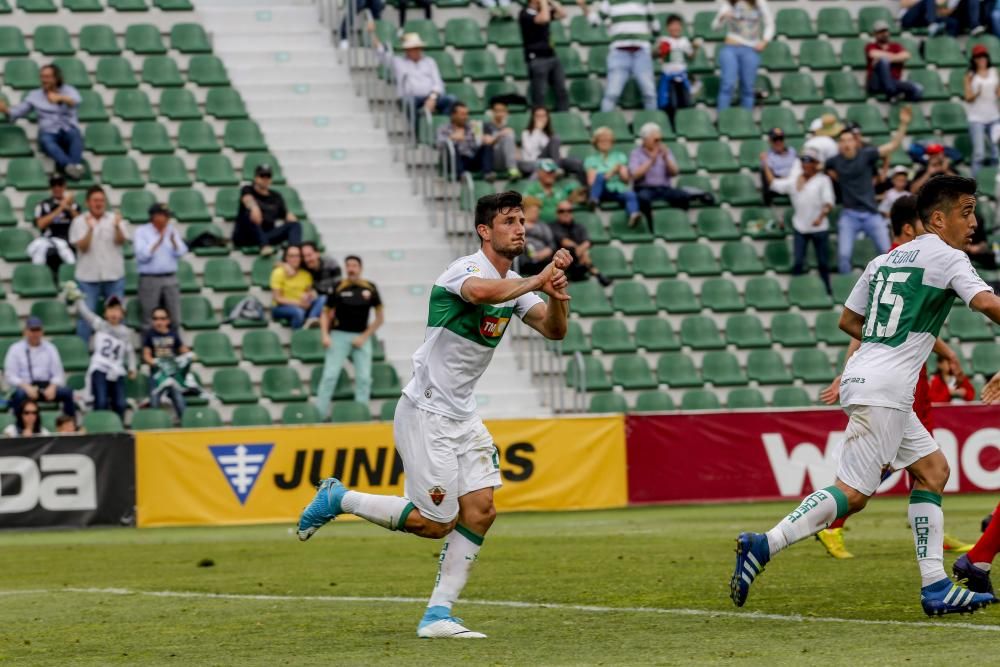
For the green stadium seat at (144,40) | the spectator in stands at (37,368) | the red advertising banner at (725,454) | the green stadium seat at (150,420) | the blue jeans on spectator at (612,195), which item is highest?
the green stadium seat at (144,40)

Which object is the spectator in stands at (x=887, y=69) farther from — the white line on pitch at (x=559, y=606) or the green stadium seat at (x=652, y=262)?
the white line on pitch at (x=559, y=606)

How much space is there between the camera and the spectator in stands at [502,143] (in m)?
24.7

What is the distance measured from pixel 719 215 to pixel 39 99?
10.3 meters

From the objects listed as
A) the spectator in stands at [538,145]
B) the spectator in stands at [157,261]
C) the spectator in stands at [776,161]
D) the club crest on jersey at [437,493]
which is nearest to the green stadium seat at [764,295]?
the spectator in stands at [776,161]

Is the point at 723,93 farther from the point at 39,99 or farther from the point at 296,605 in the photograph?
the point at 296,605

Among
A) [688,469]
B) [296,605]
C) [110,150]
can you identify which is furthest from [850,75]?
[296,605]

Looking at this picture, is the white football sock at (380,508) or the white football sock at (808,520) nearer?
the white football sock at (808,520)

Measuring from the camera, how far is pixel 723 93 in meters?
27.0

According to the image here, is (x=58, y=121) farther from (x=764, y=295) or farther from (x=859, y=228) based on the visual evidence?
(x=859, y=228)

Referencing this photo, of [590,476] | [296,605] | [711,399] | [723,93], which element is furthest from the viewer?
[723,93]

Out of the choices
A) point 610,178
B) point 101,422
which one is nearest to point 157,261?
point 101,422

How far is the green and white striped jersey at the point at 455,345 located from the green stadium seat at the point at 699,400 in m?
13.9

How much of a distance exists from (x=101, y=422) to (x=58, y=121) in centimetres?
551

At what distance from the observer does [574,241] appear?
23719 millimetres
